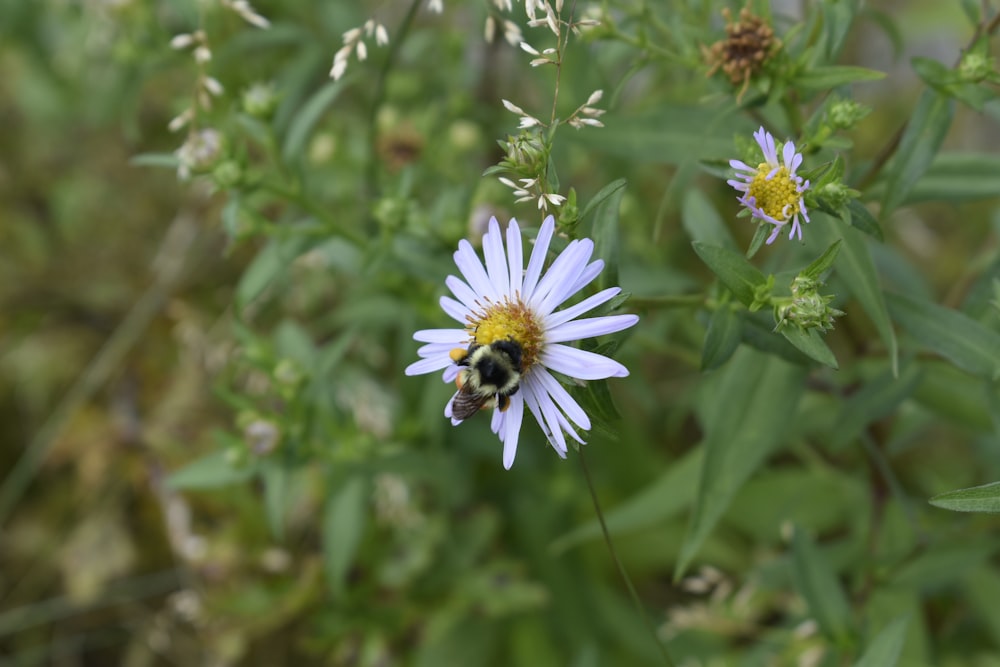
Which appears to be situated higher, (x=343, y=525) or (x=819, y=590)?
(x=819, y=590)

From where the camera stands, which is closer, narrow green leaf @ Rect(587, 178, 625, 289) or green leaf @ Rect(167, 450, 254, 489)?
narrow green leaf @ Rect(587, 178, 625, 289)

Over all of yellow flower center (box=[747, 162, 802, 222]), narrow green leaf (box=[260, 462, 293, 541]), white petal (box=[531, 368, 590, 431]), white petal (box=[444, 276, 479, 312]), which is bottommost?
narrow green leaf (box=[260, 462, 293, 541])

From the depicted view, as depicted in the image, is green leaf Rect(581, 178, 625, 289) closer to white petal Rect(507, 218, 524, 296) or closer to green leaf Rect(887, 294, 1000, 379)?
white petal Rect(507, 218, 524, 296)

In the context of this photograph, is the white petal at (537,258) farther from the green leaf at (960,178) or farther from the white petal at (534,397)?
the green leaf at (960,178)

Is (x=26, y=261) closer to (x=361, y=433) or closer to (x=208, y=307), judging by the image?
(x=208, y=307)

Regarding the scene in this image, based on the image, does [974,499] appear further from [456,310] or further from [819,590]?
[456,310]

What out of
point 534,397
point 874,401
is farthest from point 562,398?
point 874,401

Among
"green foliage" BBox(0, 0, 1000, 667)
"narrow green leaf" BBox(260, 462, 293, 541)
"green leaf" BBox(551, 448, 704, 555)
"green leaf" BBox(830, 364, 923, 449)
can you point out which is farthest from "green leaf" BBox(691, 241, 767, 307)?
"narrow green leaf" BBox(260, 462, 293, 541)
